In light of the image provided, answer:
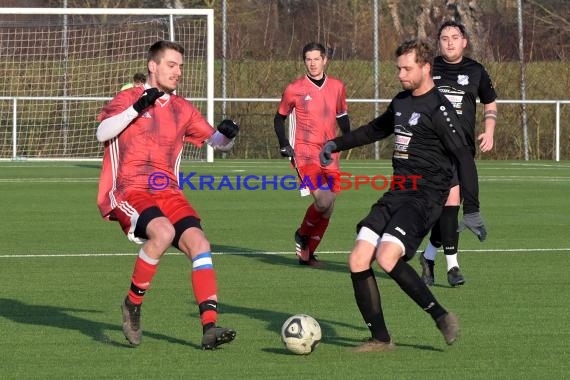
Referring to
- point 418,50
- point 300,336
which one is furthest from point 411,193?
point 300,336

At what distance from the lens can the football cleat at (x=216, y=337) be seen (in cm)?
704

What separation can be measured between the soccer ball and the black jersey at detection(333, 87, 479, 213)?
3.29 ft

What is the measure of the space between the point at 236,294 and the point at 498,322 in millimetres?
2145

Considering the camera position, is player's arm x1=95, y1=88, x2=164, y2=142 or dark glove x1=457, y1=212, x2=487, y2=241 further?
dark glove x1=457, y1=212, x2=487, y2=241

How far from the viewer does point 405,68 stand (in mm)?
7387

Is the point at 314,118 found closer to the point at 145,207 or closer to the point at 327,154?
the point at 327,154

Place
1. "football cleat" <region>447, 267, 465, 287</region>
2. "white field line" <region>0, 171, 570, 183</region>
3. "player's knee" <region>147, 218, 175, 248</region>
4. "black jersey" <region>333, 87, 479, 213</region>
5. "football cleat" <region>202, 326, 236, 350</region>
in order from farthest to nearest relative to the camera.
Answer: "white field line" <region>0, 171, 570, 183</region> → "football cleat" <region>447, 267, 465, 287</region> → "black jersey" <region>333, 87, 479, 213</region> → "player's knee" <region>147, 218, 175, 248</region> → "football cleat" <region>202, 326, 236, 350</region>

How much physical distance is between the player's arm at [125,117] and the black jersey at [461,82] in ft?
11.2

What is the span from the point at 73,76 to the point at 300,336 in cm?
2103

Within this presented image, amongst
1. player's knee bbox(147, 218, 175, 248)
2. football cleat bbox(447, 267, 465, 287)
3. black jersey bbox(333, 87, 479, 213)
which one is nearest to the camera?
player's knee bbox(147, 218, 175, 248)

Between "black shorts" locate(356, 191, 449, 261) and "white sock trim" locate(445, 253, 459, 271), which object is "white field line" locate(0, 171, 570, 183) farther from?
"black shorts" locate(356, 191, 449, 261)

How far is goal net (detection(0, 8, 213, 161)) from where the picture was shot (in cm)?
2709

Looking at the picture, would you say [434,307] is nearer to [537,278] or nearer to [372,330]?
[372,330]

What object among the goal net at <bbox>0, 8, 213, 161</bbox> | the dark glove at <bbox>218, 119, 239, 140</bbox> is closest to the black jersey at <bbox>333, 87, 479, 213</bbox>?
the dark glove at <bbox>218, 119, 239, 140</bbox>
